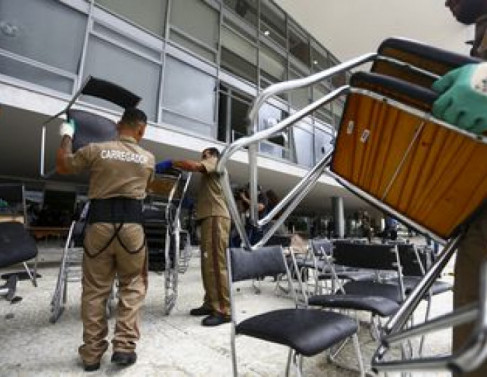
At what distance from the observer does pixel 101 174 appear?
207cm

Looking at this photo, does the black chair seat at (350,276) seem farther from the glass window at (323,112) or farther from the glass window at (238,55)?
the glass window at (323,112)

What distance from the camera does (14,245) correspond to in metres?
1.82

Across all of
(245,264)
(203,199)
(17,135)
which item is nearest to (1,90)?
(17,135)

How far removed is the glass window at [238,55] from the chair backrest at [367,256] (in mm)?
6948

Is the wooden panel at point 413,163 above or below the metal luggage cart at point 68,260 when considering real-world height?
above

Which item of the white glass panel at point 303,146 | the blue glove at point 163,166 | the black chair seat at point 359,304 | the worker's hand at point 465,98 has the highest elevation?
the white glass panel at point 303,146

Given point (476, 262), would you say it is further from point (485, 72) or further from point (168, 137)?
point (168, 137)

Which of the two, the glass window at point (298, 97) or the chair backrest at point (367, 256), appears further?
the glass window at point (298, 97)

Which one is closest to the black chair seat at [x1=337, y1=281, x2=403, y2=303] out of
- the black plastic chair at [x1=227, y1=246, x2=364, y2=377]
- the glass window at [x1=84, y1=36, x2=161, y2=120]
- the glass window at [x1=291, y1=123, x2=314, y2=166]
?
the black plastic chair at [x1=227, y1=246, x2=364, y2=377]

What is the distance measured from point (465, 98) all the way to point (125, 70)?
616 centimetres

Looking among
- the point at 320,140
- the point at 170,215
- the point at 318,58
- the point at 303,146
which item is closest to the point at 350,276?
the point at 170,215

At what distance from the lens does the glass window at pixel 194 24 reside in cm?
727

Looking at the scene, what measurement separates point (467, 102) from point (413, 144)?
0.26m

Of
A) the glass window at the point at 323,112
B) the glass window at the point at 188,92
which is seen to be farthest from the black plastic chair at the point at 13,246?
the glass window at the point at 323,112
